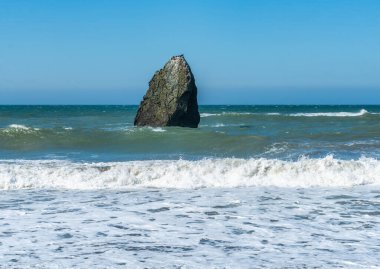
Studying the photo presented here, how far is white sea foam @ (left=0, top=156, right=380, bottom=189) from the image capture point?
11.9 m

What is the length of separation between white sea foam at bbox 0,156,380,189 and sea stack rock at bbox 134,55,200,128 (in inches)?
588

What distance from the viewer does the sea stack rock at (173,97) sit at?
28.1m

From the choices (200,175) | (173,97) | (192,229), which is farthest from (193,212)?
(173,97)

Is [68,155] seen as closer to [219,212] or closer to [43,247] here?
[219,212]

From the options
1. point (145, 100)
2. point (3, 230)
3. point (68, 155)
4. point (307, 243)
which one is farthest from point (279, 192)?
point (145, 100)

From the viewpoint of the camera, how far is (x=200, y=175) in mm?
12445

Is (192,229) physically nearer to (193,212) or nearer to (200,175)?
(193,212)

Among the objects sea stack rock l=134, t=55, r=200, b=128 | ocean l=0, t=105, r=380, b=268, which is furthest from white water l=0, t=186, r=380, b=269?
sea stack rock l=134, t=55, r=200, b=128

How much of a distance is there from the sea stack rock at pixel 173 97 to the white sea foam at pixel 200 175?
14.9m

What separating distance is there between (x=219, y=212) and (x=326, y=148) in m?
10.1

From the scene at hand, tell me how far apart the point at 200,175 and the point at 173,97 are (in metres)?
16.0

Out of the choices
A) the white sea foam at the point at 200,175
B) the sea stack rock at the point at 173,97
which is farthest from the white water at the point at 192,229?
the sea stack rock at the point at 173,97

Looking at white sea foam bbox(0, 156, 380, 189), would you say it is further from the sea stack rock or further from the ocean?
the sea stack rock

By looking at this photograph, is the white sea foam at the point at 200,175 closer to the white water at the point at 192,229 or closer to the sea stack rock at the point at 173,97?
the white water at the point at 192,229
